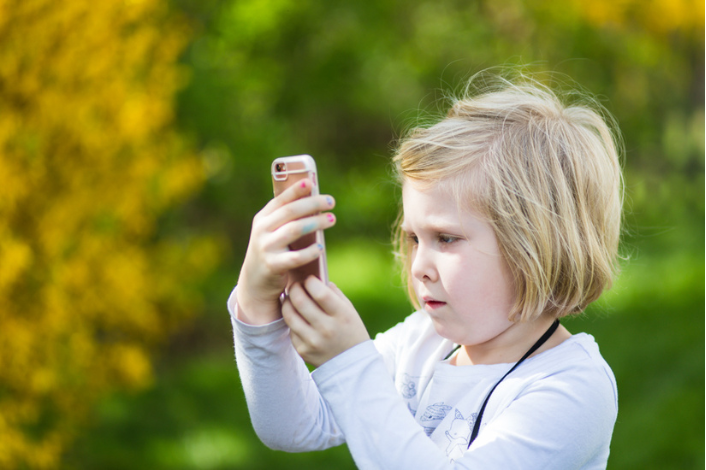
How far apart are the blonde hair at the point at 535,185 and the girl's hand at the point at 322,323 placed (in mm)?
311

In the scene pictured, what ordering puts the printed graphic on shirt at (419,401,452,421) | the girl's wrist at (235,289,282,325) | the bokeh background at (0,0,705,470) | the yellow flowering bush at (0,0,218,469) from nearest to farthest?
the girl's wrist at (235,289,282,325) < the printed graphic on shirt at (419,401,452,421) < the yellow flowering bush at (0,0,218,469) < the bokeh background at (0,0,705,470)

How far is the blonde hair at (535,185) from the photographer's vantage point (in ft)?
4.54

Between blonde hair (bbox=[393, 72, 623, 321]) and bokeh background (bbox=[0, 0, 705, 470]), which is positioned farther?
bokeh background (bbox=[0, 0, 705, 470])

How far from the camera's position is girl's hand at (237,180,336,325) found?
3.96 ft

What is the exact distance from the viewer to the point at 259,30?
573cm

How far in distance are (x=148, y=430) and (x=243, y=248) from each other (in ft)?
9.79

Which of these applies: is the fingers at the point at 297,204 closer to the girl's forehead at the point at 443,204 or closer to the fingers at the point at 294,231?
the fingers at the point at 294,231

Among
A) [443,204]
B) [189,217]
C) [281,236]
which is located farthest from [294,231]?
[189,217]

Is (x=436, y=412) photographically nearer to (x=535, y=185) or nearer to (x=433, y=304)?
(x=433, y=304)

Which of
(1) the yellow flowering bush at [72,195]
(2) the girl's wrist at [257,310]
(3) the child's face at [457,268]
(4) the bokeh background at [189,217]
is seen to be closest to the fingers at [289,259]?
(2) the girl's wrist at [257,310]

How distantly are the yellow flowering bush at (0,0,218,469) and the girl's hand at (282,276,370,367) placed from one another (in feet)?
6.87

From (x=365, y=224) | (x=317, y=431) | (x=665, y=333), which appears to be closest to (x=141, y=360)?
(x=317, y=431)

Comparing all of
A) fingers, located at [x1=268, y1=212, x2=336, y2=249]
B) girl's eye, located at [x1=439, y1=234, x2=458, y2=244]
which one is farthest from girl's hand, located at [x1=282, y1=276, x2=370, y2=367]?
girl's eye, located at [x1=439, y1=234, x2=458, y2=244]

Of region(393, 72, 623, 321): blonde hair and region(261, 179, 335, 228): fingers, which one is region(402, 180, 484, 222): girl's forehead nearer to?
region(393, 72, 623, 321): blonde hair
